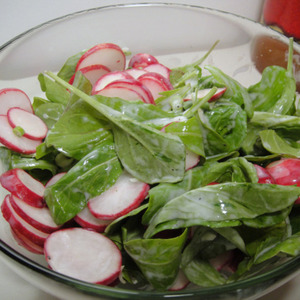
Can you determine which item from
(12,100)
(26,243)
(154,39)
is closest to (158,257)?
(26,243)

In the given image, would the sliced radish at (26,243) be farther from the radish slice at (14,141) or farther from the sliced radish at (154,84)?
the sliced radish at (154,84)

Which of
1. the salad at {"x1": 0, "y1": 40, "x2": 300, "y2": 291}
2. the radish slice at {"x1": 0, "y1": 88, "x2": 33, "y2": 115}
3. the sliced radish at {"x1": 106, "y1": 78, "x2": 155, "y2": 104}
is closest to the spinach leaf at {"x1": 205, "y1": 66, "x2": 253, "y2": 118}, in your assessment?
the salad at {"x1": 0, "y1": 40, "x2": 300, "y2": 291}

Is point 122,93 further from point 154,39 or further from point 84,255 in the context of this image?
point 154,39

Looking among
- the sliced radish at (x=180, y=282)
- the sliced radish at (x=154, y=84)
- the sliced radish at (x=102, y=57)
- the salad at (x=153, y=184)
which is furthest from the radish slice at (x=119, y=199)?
the sliced radish at (x=102, y=57)

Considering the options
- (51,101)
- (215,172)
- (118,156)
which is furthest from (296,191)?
(51,101)

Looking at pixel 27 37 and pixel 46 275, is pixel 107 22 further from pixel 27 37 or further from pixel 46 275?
pixel 46 275
